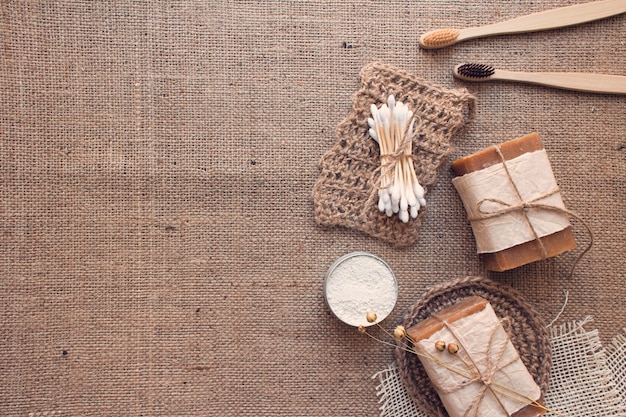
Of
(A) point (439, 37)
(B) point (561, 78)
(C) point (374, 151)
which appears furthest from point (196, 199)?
(B) point (561, 78)

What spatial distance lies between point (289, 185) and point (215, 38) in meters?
0.33

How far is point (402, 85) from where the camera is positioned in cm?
102

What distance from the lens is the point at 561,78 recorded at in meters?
1.02

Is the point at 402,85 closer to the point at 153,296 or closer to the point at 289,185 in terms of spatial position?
the point at 289,185

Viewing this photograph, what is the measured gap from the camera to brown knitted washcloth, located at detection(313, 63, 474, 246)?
1003 millimetres

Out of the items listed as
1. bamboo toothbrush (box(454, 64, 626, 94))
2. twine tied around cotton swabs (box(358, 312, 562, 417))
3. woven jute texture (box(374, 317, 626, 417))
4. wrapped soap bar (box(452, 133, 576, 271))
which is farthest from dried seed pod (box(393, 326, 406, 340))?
bamboo toothbrush (box(454, 64, 626, 94))

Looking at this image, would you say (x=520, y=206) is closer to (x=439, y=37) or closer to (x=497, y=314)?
(x=497, y=314)

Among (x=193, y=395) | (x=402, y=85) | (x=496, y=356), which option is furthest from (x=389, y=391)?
(x=402, y=85)

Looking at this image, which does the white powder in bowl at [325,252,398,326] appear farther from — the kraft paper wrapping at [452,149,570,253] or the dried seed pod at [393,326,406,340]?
the kraft paper wrapping at [452,149,570,253]

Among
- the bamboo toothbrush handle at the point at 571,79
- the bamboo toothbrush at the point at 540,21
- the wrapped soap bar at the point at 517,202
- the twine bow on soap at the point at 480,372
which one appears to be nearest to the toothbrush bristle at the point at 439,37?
the bamboo toothbrush at the point at 540,21

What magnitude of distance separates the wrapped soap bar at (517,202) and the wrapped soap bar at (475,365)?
0.12 m

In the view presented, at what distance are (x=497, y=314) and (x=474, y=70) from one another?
0.50 m

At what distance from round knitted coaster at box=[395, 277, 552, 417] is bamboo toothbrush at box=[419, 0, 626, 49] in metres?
0.49

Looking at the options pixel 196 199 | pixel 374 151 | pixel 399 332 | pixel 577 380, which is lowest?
pixel 577 380
